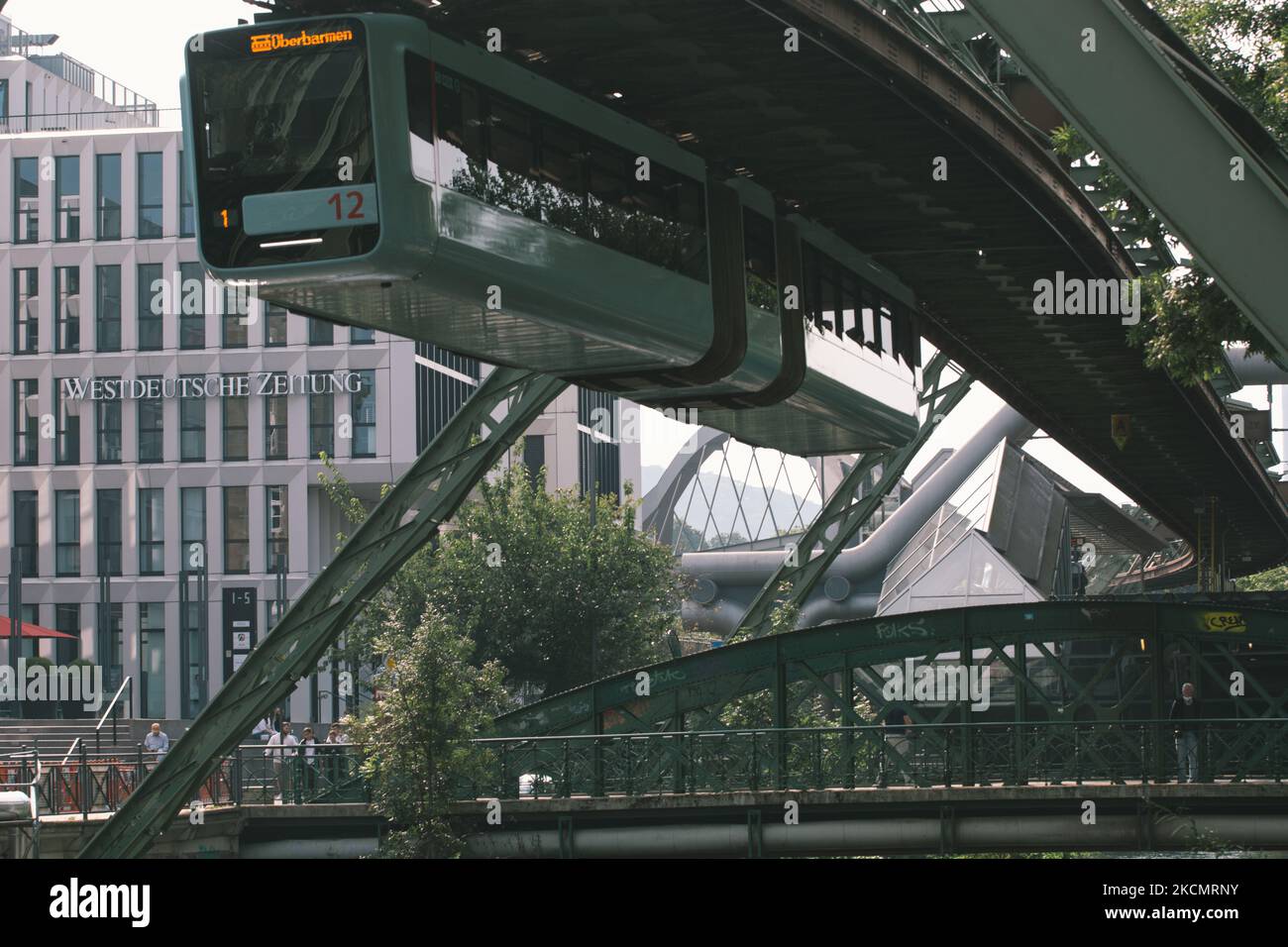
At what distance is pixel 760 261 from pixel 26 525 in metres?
51.0

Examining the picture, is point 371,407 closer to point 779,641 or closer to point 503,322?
point 779,641

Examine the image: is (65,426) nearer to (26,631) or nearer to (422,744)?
(26,631)

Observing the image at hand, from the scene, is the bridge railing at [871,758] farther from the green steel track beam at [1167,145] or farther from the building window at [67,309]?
the building window at [67,309]

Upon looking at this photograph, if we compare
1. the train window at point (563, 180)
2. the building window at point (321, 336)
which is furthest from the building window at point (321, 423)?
the train window at point (563, 180)

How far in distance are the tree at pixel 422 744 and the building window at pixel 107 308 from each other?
39.9 metres

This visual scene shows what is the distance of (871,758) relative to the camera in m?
31.3

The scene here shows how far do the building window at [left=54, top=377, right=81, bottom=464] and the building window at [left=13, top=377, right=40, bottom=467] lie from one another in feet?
2.22

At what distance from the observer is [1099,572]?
10425 cm

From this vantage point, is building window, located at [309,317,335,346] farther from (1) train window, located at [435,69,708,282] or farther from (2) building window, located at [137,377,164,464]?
(1) train window, located at [435,69,708,282]

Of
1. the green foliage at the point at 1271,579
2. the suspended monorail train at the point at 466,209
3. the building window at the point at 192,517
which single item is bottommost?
the suspended monorail train at the point at 466,209

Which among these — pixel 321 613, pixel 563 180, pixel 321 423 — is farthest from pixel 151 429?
pixel 563 180

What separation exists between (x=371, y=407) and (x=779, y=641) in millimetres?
34548

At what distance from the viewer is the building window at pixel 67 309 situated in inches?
2670
